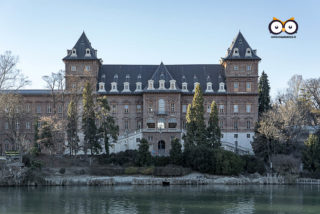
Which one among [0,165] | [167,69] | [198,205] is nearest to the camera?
[198,205]

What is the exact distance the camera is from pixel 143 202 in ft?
102

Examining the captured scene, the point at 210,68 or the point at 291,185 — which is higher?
the point at 210,68

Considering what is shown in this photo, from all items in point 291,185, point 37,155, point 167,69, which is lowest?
point 291,185

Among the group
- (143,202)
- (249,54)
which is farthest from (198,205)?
(249,54)

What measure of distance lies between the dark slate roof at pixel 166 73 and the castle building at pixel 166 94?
16cm

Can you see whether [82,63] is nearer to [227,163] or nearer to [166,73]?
[166,73]

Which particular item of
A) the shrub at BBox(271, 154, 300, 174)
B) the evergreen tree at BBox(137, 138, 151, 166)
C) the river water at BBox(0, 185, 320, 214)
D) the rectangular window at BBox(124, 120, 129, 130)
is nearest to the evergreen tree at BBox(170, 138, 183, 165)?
the evergreen tree at BBox(137, 138, 151, 166)

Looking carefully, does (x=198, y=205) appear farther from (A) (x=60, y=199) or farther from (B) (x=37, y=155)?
(B) (x=37, y=155)

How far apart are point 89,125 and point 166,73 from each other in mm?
16899

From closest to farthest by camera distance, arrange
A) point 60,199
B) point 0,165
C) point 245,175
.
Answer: point 60,199, point 0,165, point 245,175

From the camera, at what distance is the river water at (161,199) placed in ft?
92.9

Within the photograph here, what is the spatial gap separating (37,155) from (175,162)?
703 inches

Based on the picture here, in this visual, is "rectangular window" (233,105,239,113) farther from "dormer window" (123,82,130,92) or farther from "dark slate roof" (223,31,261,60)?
"dormer window" (123,82,130,92)

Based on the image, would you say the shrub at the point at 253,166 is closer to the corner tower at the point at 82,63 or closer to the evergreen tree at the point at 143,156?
the evergreen tree at the point at 143,156
